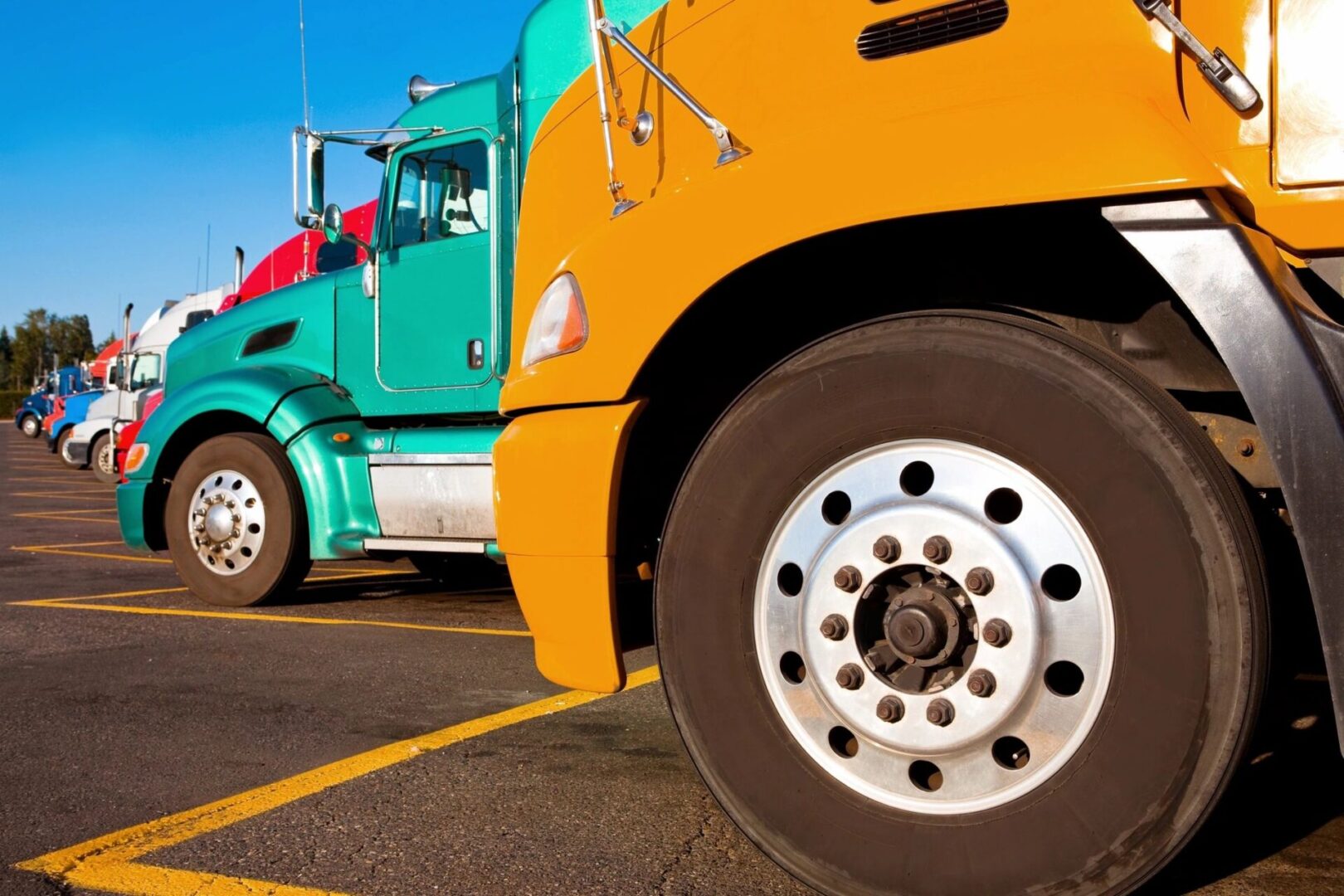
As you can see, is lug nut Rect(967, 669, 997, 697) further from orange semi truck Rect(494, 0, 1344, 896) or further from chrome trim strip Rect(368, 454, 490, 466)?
chrome trim strip Rect(368, 454, 490, 466)

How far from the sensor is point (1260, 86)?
2.10m

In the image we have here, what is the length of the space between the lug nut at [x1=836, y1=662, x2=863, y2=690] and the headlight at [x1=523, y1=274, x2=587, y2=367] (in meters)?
0.95

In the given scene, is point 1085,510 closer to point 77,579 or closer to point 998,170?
point 998,170

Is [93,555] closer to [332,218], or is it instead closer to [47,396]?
[332,218]

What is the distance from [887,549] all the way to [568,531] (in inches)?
30.9

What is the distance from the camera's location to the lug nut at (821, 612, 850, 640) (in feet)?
7.63

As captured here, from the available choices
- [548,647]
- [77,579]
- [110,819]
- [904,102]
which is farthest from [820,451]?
[77,579]

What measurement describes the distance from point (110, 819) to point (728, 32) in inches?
93.8

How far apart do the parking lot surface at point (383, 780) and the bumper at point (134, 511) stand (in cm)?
149

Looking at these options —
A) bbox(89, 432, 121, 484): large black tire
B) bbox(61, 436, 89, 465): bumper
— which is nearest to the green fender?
bbox(89, 432, 121, 484): large black tire

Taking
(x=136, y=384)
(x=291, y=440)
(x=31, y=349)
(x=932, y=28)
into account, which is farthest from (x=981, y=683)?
(x=31, y=349)

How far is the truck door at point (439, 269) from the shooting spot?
255 inches

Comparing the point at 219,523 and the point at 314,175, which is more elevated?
the point at 314,175

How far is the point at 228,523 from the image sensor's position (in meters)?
6.85
